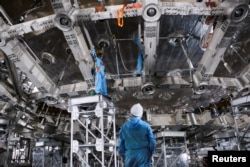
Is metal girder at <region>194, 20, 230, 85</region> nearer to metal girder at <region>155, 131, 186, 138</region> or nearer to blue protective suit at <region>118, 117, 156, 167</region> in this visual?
blue protective suit at <region>118, 117, 156, 167</region>

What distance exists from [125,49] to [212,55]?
2879 mm

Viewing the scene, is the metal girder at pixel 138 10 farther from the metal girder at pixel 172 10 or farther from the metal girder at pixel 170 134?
the metal girder at pixel 170 134

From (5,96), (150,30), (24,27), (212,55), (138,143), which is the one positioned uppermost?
(24,27)

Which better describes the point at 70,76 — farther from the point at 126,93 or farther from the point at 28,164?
the point at 28,164

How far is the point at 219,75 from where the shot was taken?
9922mm

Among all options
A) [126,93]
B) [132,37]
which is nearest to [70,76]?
[126,93]

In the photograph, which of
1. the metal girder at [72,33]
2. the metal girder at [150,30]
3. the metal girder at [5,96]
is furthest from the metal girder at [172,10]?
the metal girder at [5,96]

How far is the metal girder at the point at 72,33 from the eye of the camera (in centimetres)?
616

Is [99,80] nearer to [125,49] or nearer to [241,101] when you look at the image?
[125,49]

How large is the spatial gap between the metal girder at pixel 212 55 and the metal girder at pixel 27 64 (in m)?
5.05

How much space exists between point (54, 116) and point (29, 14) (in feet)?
20.9

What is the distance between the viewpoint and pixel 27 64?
775 centimetres

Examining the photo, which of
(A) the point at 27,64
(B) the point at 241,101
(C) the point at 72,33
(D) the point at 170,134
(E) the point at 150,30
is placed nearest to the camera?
(E) the point at 150,30

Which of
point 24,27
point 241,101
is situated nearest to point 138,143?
point 24,27
